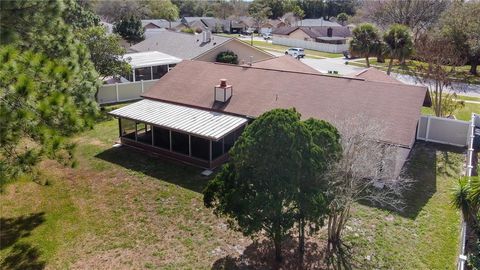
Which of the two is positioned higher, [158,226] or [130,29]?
[130,29]

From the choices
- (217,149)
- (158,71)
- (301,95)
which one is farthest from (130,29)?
(217,149)

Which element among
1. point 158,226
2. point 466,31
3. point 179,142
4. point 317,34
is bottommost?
point 158,226

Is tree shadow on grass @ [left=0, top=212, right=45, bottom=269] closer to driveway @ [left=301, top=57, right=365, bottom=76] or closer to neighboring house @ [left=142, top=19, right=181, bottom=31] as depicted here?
driveway @ [left=301, top=57, right=365, bottom=76]

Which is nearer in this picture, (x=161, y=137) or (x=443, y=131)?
(x=161, y=137)

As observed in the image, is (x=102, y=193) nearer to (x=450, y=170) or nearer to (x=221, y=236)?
(x=221, y=236)

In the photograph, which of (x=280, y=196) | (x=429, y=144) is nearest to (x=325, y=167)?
(x=280, y=196)

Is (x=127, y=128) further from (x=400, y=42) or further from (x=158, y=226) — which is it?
(x=400, y=42)

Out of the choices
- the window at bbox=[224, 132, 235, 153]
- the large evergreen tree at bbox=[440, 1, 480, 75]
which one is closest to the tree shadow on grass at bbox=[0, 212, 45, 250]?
the window at bbox=[224, 132, 235, 153]
